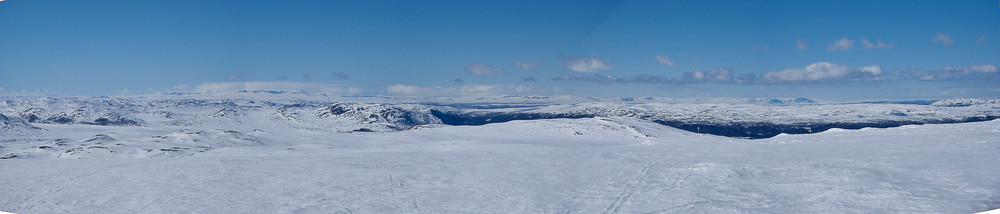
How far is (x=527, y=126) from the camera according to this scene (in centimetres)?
9569

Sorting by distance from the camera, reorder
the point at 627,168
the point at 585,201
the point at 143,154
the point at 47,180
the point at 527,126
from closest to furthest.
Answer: the point at 585,201 → the point at 47,180 → the point at 627,168 → the point at 143,154 → the point at 527,126

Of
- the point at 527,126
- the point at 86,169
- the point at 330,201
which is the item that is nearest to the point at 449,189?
the point at 330,201

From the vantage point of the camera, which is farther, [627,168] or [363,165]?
[363,165]

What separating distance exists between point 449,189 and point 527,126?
81.8 metres

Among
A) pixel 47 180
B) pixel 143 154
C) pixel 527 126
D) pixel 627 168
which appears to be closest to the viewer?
pixel 47 180

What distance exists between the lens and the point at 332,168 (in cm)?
1834

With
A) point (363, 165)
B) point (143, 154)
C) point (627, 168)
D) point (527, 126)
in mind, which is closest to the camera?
point (627, 168)

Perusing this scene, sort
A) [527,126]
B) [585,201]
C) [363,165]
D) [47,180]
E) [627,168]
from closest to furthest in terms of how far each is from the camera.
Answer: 1. [585,201]
2. [47,180]
3. [627,168]
4. [363,165]
5. [527,126]

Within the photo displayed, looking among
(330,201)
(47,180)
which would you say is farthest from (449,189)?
(47,180)

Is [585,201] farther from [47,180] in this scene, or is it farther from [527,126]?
[527,126]

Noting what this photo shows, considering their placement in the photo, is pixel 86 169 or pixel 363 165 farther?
pixel 363 165

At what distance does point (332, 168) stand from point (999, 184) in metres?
17.8

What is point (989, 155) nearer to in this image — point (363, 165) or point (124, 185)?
point (363, 165)

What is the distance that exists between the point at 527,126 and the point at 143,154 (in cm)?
5907
